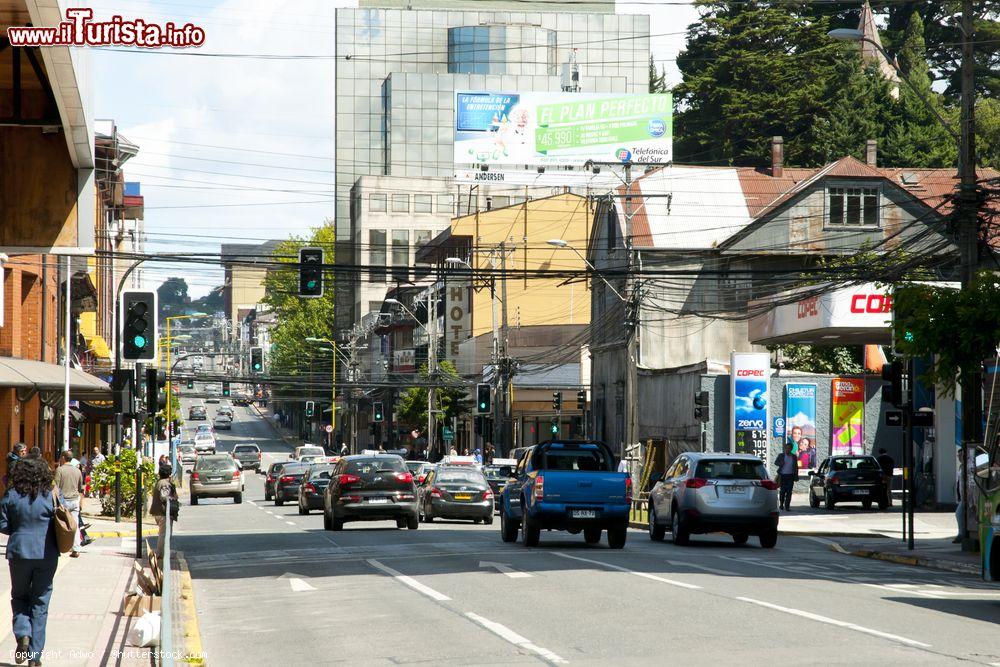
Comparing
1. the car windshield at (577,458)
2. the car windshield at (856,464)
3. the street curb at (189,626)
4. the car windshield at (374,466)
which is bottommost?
the street curb at (189,626)

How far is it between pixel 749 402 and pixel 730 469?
20.2 metres

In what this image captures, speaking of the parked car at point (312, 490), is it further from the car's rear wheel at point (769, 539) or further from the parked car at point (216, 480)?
the car's rear wheel at point (769, 539)

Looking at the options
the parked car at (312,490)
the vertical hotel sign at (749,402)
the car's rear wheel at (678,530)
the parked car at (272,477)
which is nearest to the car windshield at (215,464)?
the parked car at (272,477)

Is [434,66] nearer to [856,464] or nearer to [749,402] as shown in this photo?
[749,402]

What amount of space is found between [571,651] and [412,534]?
58.4 ft

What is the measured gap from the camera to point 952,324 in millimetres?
24047

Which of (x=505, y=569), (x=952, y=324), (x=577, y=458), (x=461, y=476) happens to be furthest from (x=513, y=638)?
(x=461, y=476)

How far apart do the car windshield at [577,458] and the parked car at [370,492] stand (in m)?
6.18

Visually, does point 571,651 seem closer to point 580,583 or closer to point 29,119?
point 580,583

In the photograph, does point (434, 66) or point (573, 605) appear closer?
point (573, 605)

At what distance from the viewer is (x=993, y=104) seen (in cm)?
8012

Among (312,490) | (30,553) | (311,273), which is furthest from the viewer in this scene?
(312,490)

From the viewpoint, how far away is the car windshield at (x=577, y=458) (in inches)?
1038

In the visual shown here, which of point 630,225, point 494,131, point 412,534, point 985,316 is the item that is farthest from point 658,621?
point 494,131
